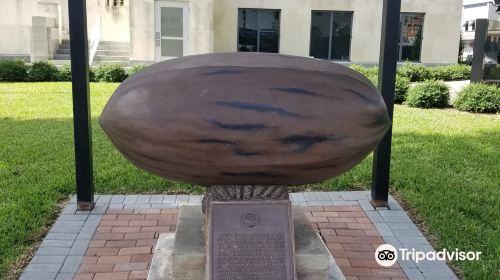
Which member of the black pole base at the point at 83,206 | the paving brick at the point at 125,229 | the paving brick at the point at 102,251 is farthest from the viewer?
the black pole base at the point at 83,206

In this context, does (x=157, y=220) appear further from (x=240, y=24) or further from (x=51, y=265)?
(x=240, y=24)

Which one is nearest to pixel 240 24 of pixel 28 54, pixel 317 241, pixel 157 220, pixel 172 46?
pixel 172 46

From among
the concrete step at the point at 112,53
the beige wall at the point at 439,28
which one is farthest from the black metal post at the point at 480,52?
the concrete step at the point at 112,53

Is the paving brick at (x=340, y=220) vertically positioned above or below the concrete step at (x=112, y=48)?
below

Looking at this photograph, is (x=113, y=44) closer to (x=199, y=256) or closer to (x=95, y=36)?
(x=95, y=36)

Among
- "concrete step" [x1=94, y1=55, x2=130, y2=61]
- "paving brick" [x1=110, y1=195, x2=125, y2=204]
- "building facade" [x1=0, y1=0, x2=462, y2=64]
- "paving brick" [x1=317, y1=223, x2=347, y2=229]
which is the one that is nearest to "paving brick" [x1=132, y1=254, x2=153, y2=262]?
"paving brick" [x1=110, y1=195, x2=125, y2=204]

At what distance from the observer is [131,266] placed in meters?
3.89

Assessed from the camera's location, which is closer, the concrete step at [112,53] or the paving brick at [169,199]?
the paving brick at [169,199]

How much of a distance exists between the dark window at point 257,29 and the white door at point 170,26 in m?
2.71

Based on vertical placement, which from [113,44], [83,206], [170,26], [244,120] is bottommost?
[83,206]

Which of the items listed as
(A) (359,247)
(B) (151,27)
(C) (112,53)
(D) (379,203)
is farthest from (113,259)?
(C) (112,53)

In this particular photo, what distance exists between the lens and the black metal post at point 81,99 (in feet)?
15.3

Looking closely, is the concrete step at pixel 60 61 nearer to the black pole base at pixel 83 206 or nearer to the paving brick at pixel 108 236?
→ the black pole base at pixel 83 206

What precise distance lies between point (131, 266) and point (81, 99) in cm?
171
